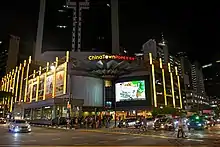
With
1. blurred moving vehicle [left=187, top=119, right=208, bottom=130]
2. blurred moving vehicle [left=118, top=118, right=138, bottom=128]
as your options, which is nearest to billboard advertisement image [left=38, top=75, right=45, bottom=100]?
blurred moving vehicle [left=118, top=118, right=138, bottom=128]

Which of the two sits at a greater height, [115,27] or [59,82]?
A: [115,27]

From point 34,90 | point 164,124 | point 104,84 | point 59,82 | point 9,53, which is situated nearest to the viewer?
point 164,124

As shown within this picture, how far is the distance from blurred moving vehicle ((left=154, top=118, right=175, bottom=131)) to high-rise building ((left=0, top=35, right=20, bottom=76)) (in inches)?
4951

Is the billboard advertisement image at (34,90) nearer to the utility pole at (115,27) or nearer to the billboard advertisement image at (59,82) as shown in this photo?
the billboard advertisement image at (59,82)

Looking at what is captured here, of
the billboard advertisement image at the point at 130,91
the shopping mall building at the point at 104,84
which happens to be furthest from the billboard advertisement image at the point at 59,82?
the billboard advertisement image at the point at 130,91

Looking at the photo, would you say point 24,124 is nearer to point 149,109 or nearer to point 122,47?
point 149,109

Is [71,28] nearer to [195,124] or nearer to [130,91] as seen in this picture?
[130,91]

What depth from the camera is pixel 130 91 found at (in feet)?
254

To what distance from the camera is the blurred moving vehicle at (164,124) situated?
110 ft

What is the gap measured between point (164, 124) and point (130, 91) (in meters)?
43.5

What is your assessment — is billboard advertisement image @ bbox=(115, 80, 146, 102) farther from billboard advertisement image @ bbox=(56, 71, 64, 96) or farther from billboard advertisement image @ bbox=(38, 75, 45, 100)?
billboard advertisement image @ bbox=(38, 75, 45, 100)

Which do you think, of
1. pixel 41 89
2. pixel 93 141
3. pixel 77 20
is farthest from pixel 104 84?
pixel 93 141

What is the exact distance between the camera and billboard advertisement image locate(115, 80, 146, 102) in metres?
75.9

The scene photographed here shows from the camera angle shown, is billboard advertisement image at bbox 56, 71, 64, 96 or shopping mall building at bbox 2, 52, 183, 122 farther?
shopping mall building at bbox 2, 52, 183, 122
